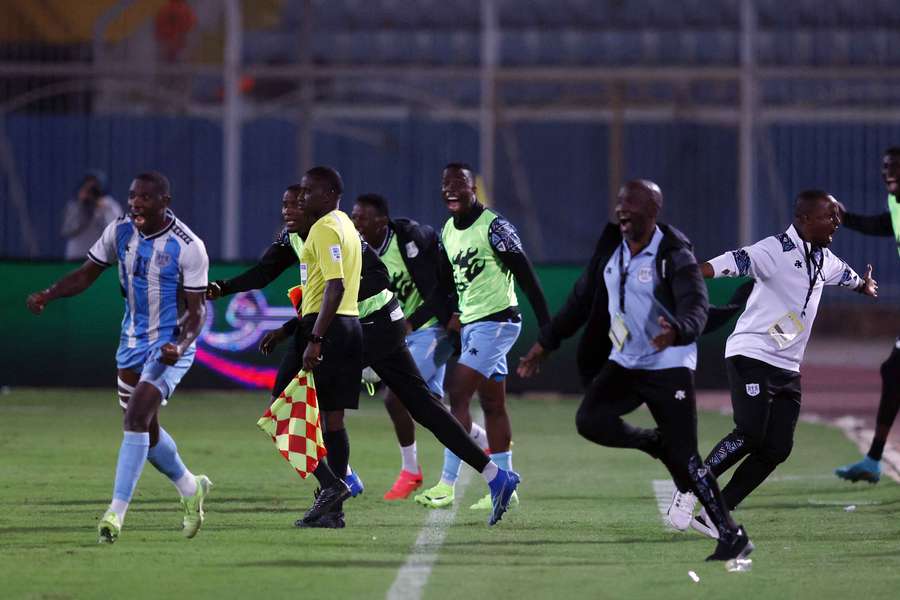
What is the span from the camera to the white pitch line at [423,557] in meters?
7.45

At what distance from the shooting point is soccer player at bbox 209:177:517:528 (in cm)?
952

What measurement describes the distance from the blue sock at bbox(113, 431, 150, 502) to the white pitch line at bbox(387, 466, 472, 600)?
1518 mm

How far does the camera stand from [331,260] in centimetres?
910

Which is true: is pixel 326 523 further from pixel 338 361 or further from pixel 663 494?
pixel 663 494

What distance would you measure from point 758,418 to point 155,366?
3.36 metres

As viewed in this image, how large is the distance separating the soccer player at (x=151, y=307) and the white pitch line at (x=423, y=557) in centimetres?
126

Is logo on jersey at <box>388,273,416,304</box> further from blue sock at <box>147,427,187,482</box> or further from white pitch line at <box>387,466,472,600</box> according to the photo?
blue sock at <box>147,427,187,482</box>

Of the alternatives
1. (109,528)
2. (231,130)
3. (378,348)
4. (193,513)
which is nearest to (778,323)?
(378,348)

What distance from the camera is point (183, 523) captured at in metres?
9.35

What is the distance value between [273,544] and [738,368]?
2798 mm

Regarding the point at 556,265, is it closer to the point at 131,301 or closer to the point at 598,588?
the point at 131,301

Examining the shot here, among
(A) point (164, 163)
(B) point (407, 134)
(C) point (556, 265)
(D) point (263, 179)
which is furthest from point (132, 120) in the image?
(C) point (556, 265)

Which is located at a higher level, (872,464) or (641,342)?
(641,342)

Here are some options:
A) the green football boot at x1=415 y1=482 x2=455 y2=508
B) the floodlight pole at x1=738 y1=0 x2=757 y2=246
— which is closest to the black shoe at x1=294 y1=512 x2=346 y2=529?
the green football boot at x1=415 y1=482 x2=455 y2=508
